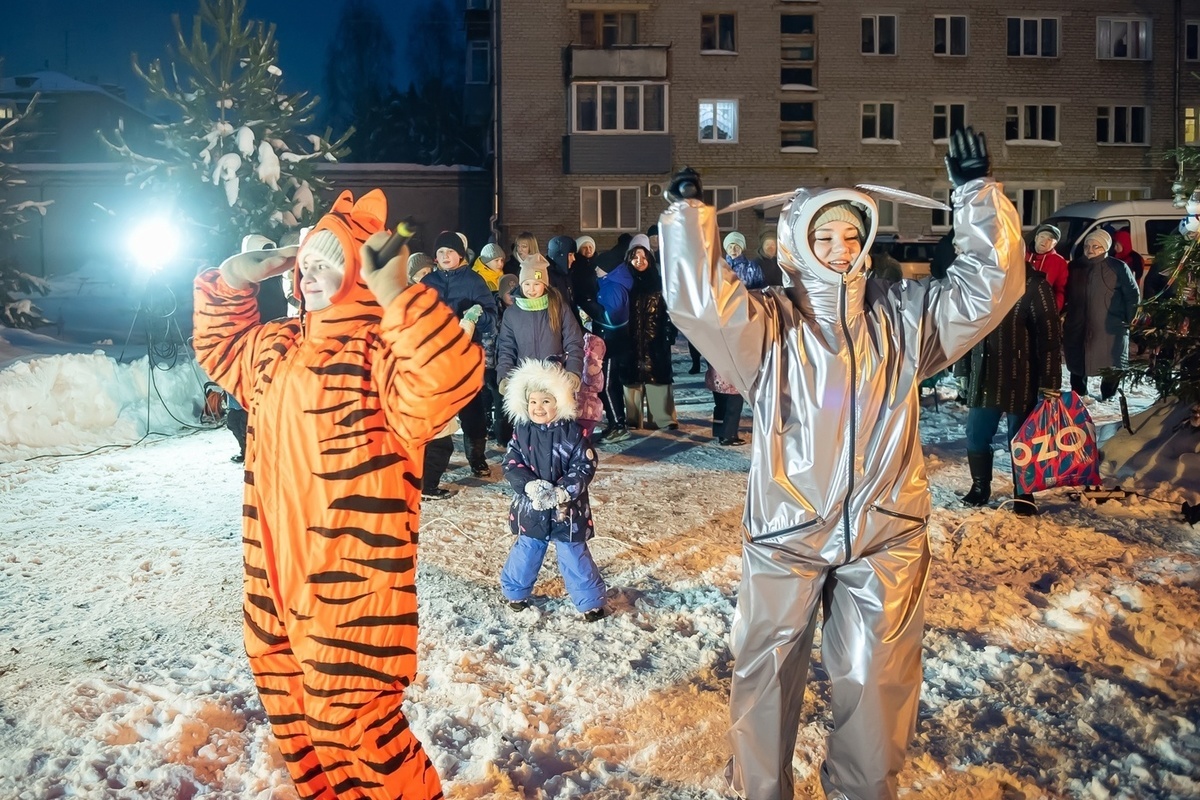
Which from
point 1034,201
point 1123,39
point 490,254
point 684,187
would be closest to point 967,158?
point 684,187

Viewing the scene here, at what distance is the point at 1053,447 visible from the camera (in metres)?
7.29

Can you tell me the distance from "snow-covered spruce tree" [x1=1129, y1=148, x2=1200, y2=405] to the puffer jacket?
534cm

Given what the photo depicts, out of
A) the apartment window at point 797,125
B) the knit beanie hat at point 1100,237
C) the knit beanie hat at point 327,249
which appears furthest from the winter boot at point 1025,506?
the apartment window at point 797,125

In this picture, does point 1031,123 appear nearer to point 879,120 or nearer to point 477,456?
point 879,120

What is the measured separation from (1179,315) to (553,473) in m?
5.22

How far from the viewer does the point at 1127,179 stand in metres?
32.2

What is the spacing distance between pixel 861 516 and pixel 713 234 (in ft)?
3.32

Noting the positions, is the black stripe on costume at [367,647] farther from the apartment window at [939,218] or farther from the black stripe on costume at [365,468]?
the apartment window at [939,218]

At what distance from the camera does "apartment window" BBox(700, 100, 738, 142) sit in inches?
1211

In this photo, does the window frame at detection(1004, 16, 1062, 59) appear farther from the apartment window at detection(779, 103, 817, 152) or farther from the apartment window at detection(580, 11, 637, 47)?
the apartment window at detection(580, 11, 637, 47)

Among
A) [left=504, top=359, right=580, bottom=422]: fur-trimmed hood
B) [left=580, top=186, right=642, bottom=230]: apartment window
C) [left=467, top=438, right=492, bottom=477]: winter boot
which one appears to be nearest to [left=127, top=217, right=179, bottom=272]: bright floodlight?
[left=467, top=438, right=492, bottom=477]: winter boot

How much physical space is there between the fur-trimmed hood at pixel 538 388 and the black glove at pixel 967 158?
99.3 inches

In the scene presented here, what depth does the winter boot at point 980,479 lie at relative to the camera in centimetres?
764

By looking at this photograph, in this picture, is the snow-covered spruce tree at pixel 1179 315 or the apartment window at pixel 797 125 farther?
the apartment window at pixel 797 125
